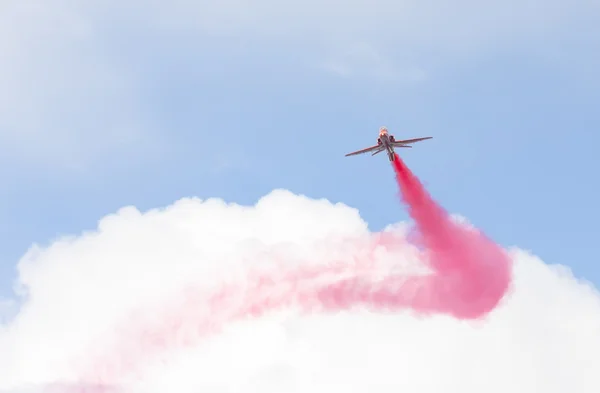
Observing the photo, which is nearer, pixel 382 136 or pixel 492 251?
pixel 382 136

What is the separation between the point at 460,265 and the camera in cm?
17388

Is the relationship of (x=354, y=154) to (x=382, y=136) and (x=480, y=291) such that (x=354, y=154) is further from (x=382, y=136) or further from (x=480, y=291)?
(x=480, y=291)

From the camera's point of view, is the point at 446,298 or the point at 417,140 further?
the point at 446,298

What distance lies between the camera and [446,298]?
175m

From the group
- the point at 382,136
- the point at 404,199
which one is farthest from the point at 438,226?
the point at 382,136

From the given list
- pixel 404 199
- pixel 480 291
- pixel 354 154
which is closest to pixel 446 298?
pixel 480 291

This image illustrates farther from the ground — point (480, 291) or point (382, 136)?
point (382, 136)

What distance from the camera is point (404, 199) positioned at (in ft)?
568

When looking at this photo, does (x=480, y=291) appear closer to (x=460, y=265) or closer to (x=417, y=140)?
(x=460, y=265)

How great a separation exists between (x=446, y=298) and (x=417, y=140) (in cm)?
2711

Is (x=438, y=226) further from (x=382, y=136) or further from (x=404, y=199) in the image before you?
(x=382, y=136)

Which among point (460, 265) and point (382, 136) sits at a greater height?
point (382, 136)

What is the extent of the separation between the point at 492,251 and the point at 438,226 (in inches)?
376

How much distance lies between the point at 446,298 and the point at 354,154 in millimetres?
28348
